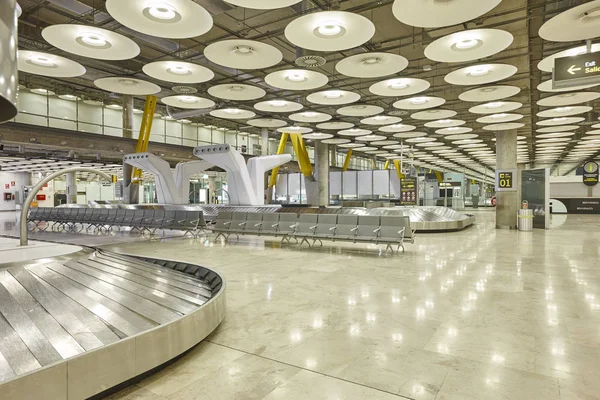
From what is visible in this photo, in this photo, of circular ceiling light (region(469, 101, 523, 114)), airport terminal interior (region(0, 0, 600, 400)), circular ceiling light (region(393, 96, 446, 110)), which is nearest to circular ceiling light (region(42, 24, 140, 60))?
airport terminal interior (region(0, 0, 600, 400))

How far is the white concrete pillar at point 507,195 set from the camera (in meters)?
19.4

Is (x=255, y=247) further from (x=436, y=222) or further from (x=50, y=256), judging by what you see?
(x=436, y=222)

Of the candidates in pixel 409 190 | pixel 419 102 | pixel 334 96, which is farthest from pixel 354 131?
pixel 334 96

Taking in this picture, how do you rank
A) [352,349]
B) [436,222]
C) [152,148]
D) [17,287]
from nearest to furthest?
1. [17,287]
2. [352,349]
3. [436,222]
4. [152,148]

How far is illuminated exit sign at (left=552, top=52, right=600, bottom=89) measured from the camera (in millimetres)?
7980

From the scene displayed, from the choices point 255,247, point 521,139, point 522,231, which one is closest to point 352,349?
point 255,247

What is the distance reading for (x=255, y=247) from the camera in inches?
458

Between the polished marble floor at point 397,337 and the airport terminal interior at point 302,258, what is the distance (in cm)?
3

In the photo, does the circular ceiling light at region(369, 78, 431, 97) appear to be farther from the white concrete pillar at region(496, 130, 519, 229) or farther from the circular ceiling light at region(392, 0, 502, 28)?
the white concrete pillar at region(496, 130, 519, 229)

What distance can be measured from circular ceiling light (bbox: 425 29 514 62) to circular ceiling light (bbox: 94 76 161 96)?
32.6 ft

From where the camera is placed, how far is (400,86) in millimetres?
13266

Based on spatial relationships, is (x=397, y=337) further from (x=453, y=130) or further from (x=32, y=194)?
(x=453, y=130)

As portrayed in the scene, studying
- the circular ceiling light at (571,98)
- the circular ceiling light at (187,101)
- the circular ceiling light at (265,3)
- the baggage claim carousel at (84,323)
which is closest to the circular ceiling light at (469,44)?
the circular ceiling light at (265,3)

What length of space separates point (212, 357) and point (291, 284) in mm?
3085
